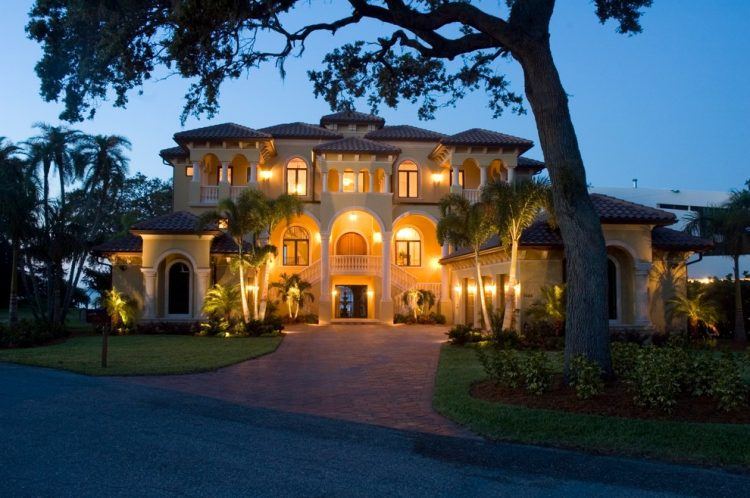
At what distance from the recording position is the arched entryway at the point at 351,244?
33594 mm

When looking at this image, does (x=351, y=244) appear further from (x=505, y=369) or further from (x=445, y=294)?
(x=505, y=369)

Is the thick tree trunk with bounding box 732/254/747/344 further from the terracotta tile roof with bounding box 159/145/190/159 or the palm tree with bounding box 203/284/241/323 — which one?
the terracotta tile roof with bounding box 159/145/190/159

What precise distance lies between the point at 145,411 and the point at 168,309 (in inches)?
712

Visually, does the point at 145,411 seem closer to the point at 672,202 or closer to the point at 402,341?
the point at 402,341

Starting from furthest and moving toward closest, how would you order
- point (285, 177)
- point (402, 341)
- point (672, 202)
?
point (672, 202), point (285, 177), point (402, 341)

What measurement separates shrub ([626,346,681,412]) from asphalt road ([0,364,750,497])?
79.0 inches

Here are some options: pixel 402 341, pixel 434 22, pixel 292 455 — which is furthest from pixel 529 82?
pixel 402 341

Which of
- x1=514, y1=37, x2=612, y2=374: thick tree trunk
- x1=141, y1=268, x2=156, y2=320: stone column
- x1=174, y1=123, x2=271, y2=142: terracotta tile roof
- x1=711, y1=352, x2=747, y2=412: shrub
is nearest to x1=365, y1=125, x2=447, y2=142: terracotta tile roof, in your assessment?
x1=174, y1=123, x2=271, y2=142: terracotta tile roof

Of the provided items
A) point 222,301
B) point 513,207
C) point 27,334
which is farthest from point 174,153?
point 513,207

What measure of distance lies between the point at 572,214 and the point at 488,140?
21.9m

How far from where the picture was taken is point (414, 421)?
865cm

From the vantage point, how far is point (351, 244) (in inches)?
1324

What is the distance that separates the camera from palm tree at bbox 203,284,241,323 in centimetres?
2386

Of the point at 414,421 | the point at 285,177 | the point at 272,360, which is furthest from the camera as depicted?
the point at 285,177
